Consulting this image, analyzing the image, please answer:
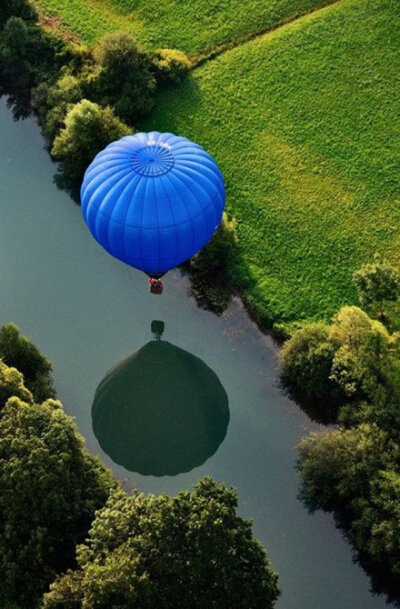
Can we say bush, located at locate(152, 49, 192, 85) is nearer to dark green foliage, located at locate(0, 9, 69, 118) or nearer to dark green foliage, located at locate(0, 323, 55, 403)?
dark green foliage, located at locate(0, 9, 69, 118)

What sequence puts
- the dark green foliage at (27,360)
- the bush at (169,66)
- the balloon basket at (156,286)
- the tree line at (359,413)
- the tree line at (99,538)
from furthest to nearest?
1. the bush at (169,66)
2. the balloon basket at (156,286)
3. the dark green foliage at (27,360)
4. the tree line at (359,413)
5. the tree line at (99,538)

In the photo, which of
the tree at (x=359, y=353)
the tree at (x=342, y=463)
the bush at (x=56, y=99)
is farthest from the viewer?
the bush at (x=56, y=99)

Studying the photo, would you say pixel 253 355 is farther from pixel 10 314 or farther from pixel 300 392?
pixel 10 314

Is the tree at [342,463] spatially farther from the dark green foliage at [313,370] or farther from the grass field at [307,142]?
the grass field at [307,142]

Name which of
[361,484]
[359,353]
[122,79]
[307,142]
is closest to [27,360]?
[359,353]

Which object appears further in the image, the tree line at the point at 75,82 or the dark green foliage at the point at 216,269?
the tree line at the point at 75,82

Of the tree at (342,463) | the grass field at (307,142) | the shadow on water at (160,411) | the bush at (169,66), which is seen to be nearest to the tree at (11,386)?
the shadow on water at (160,411)

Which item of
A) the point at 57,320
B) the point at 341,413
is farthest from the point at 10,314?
the point at 341,413
